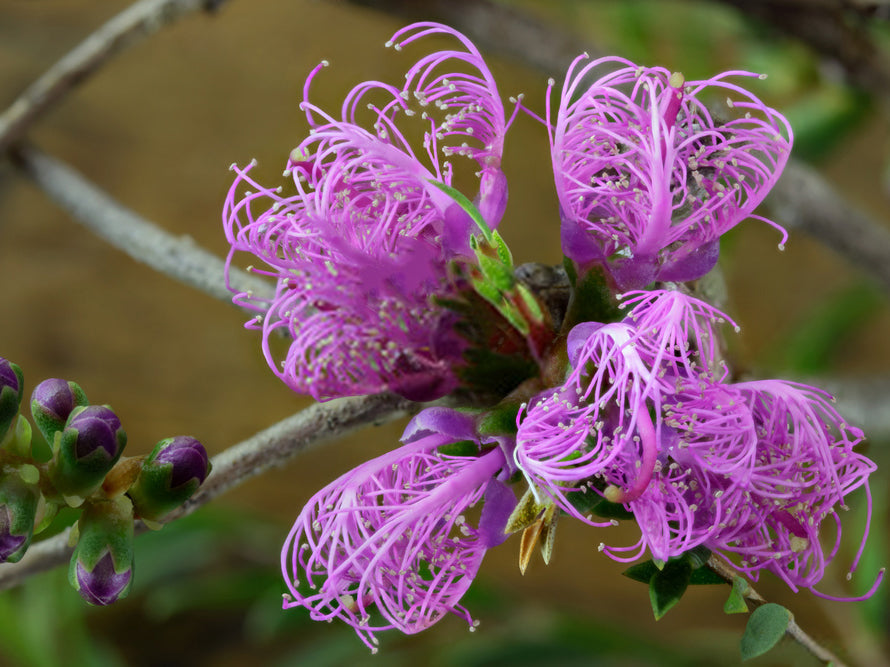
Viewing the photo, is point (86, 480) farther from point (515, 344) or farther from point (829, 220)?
point (829, 220)

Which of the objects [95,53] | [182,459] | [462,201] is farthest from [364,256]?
[95,53]

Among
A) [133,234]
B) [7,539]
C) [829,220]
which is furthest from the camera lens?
[829,220]

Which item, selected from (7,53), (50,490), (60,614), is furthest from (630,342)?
(7,53)

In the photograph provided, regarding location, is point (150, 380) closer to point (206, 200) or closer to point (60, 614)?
point (206, 200)

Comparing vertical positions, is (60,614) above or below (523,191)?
below

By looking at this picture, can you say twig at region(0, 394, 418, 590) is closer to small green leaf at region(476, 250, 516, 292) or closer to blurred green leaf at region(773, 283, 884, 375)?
small green leaf at region(476, 250, 516, 292)
